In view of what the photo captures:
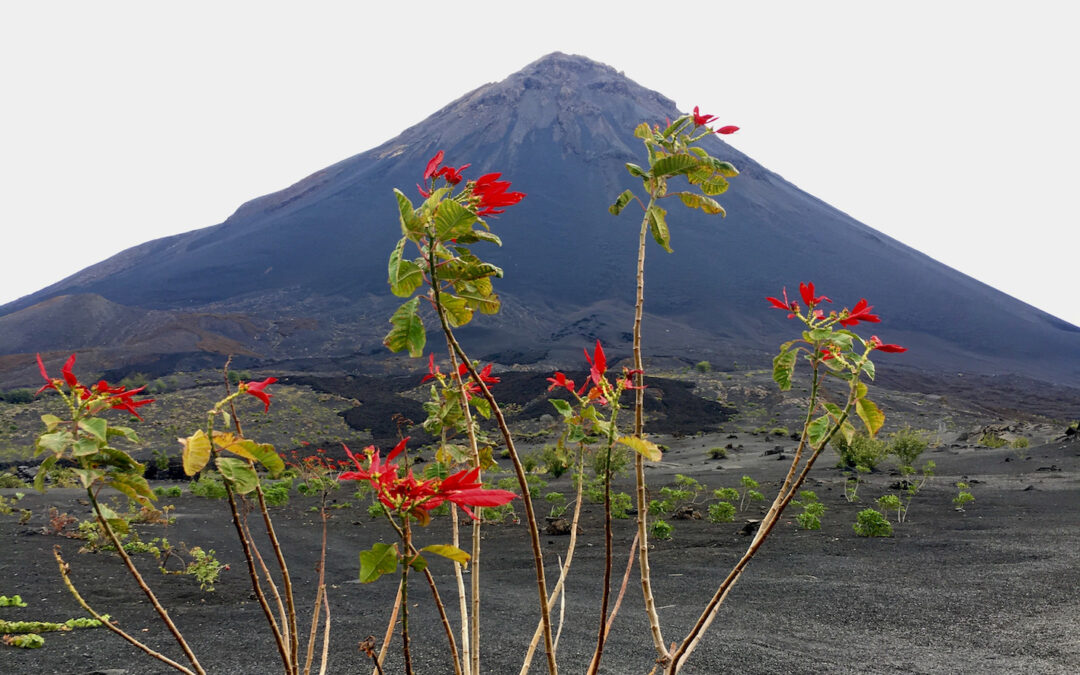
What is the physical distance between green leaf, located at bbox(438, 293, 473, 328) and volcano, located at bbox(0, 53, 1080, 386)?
44476 millimetres

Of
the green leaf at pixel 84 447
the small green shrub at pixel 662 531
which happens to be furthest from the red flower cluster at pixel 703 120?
the small green shrub at pixel 662 531

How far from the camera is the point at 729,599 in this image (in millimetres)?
4996

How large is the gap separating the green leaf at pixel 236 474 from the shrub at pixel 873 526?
7422 mm

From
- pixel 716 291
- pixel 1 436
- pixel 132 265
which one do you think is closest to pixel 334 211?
pixel 132 265

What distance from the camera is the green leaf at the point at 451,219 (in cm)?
90

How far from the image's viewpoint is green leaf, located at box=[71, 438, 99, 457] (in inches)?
36.2

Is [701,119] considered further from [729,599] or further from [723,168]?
[729,599]

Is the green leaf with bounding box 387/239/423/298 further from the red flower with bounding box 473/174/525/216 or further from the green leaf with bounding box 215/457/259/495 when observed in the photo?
the green leaf with bounding box 215/457/259/495

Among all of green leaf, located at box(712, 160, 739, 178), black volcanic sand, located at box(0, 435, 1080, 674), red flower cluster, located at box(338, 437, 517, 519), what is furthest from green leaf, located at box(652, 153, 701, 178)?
black volcanic sand, located at box(0, 435, 1080, 674)

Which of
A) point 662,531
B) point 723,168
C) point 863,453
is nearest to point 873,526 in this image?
point 662,531

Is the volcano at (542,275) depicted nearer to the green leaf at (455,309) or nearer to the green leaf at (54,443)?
the green leaf at (455,309)

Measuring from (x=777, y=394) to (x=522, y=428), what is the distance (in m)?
14.9

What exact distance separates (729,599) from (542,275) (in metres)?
78.0

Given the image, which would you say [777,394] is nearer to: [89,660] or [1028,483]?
[1028,483]
